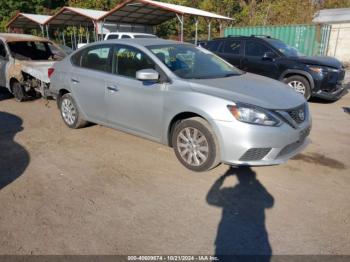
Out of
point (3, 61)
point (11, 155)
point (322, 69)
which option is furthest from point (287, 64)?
point (3, 61)

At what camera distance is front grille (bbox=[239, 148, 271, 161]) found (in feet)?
12.7

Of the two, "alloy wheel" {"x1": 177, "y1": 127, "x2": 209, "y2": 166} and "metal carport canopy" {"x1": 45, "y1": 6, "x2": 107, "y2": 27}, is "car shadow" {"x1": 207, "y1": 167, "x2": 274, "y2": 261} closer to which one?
"alloy wheel" {"x1": 177, "y1": 127, "x2": 209, "y2": 166}

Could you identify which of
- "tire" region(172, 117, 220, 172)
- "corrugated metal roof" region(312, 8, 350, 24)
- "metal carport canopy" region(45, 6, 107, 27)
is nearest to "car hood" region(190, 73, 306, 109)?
"tire" region(172, 117, 220, 172)

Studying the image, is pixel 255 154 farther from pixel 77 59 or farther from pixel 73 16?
pixel 73 16

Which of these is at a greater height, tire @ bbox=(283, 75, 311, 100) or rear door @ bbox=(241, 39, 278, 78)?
rear door @ bbox=(241, 39, 278, 78)

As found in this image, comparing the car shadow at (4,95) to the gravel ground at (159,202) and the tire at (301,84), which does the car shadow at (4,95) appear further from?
the tire at (301,84)

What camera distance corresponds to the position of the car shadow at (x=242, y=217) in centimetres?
287

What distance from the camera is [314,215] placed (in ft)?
11.1

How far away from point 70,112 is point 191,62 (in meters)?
2.56

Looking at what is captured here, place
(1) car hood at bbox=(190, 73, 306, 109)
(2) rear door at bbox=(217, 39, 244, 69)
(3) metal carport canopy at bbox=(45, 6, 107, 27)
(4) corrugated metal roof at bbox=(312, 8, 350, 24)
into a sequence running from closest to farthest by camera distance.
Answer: (1) car hood at bbox=(190, 73, 306, 109)
(2) rear door at bbox=(217, 39, 244, 69)
(3) metal carport canopy at bbox=(45, 6, 107, 27)
(4) corrugated metal roof at bbox=(312, 8, 350, 24)

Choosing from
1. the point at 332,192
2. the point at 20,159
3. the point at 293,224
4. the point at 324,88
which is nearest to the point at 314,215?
the point at 293,224

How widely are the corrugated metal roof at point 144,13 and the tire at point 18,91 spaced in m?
10.3

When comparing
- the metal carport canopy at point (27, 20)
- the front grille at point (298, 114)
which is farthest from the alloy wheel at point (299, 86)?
the metal carport canopy at point (27, 20)

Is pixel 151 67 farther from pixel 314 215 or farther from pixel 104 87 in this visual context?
pixel 314 215
